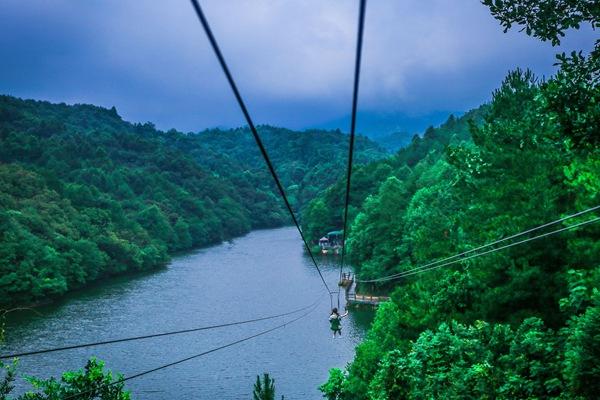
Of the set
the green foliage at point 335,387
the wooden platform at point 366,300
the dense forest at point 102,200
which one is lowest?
the green foliage at point 335,387

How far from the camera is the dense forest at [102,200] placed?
54031 mm

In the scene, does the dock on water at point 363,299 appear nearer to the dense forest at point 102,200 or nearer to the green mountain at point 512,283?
the green mountain at point 512,283

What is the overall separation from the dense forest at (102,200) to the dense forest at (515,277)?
3816 cm

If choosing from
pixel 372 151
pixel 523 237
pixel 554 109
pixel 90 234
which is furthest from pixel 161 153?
pixel 554 109

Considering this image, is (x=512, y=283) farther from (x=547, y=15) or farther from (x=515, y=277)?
(x=547, y=15)

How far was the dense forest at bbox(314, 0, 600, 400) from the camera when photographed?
735 centimetres

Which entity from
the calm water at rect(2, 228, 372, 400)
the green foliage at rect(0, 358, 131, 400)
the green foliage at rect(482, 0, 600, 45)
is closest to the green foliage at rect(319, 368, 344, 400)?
the calm water at rect(2, 228, 372, 400)

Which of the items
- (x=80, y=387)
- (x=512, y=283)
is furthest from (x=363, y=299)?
(x=512, y=283)

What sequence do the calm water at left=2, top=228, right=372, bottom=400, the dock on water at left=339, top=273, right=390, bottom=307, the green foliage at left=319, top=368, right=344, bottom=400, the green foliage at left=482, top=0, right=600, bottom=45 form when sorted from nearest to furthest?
the green foliage at left=482, top=0, right=600, bottom=45
the green foliage at left=319, top=368, right=344, bottom=400
the calm water at left=2, top=228, right=372, bottom=400
the dock on water at left=339, top=273, right=390, bottom=307

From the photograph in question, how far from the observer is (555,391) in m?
10.1

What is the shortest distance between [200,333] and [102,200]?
4423 cm

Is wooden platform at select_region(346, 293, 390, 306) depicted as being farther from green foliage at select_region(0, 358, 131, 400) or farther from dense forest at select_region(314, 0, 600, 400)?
green foliage at select_region(0, 358, 131, 400)

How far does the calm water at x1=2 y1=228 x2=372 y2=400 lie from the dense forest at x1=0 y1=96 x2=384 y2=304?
4016 millimetres

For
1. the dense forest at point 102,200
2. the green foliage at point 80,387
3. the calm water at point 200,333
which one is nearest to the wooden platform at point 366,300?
the calm water at point 200,333
